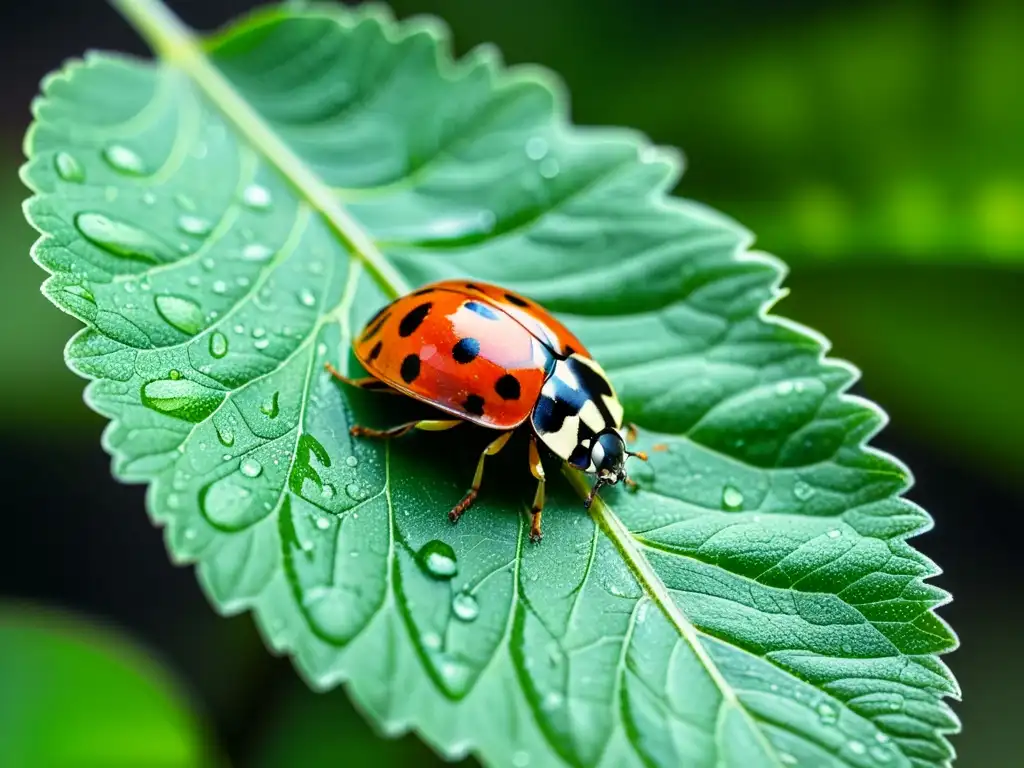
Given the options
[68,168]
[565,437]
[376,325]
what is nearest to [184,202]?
[68,168]

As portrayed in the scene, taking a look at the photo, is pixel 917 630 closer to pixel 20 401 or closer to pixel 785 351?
pixel 785 351

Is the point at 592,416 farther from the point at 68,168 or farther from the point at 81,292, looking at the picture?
the point at 68,168

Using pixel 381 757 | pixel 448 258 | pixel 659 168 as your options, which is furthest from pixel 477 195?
pixel 381 757

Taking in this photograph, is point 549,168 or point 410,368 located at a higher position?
point 549,168

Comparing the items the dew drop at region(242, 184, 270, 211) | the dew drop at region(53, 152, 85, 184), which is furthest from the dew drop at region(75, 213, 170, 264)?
the dew drop at region(242, 184, 270, 211)

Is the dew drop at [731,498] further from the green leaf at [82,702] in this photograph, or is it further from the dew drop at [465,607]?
the green leaf at [82,702]

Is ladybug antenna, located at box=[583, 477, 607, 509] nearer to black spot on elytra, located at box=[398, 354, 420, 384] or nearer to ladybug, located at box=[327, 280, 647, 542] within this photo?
ladybug, located at box=[327, 280, 647, 542]
